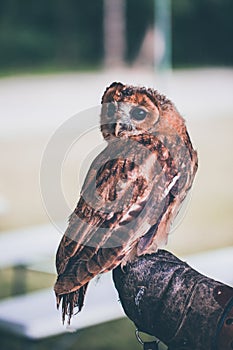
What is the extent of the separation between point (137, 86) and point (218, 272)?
524 mm

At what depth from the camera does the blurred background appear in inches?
84.0

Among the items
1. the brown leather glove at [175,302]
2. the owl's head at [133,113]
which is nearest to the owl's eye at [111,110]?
the owl's head at [133,113]

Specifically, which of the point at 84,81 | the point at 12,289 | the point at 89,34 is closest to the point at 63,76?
the point at 84,81

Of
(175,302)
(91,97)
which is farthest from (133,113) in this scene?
(91,97)

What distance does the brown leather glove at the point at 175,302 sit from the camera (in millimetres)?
1060

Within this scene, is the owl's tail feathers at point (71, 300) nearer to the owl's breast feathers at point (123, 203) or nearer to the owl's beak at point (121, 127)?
the owl's breast feathers at point (123, 203)

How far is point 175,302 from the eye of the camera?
Answer: 108cm

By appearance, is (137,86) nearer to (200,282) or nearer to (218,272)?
(200,282)

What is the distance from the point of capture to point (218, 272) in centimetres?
150

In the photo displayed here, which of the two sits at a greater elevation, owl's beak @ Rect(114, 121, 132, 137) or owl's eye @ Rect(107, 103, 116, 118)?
owl's eye @ Rect(107, 103, 116, 118)

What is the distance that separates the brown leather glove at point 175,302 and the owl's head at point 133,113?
160mm

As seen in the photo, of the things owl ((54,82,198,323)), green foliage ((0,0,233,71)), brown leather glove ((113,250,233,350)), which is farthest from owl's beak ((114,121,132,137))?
green foliage ((0,0,233,71))

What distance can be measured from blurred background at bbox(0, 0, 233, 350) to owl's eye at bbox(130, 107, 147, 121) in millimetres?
67

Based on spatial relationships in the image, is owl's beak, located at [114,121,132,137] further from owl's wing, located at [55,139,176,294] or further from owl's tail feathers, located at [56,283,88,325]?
owl's tail feathers, located at [56,283,88,325]
